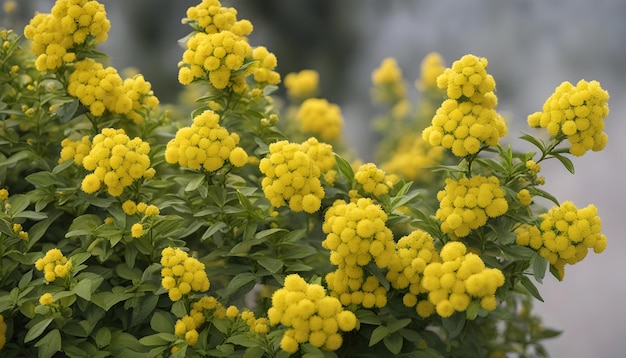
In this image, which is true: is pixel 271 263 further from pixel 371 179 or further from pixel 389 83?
pixel 389 83

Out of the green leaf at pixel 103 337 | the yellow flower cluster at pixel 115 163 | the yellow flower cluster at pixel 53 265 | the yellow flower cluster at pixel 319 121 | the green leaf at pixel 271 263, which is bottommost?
the green leaf at pixel 103 337

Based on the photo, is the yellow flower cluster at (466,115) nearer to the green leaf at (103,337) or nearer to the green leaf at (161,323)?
the green leaf at (161,323)

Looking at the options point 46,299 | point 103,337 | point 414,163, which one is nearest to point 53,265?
point 46,299

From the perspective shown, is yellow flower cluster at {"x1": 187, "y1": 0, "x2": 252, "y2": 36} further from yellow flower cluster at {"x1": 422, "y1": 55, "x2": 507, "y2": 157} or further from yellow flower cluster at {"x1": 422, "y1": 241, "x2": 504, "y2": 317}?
yellow flower cluster at {"x1": 422, "y1": 241, "x2": 504, "y2": 317}

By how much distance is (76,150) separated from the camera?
1.80 metres

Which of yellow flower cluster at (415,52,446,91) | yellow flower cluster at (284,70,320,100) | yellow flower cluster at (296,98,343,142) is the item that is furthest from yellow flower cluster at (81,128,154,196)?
yellow flower cluster at (415,52,446,91)

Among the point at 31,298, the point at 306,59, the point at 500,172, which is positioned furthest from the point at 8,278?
the point at 306,59

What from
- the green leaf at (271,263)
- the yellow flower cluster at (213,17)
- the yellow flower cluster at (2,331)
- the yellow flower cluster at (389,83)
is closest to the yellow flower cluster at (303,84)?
the yellow flower cluster at (389,83)

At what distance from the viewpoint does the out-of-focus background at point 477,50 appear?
3.83 m

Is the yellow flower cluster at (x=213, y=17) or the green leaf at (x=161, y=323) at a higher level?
the yellow flower cluster at (x=213, y=17)

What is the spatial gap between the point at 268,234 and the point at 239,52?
44cm

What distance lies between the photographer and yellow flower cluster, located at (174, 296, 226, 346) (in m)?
1.57

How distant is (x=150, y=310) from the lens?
1688 millimetres

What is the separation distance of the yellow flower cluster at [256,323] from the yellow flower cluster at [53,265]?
0.40 m
